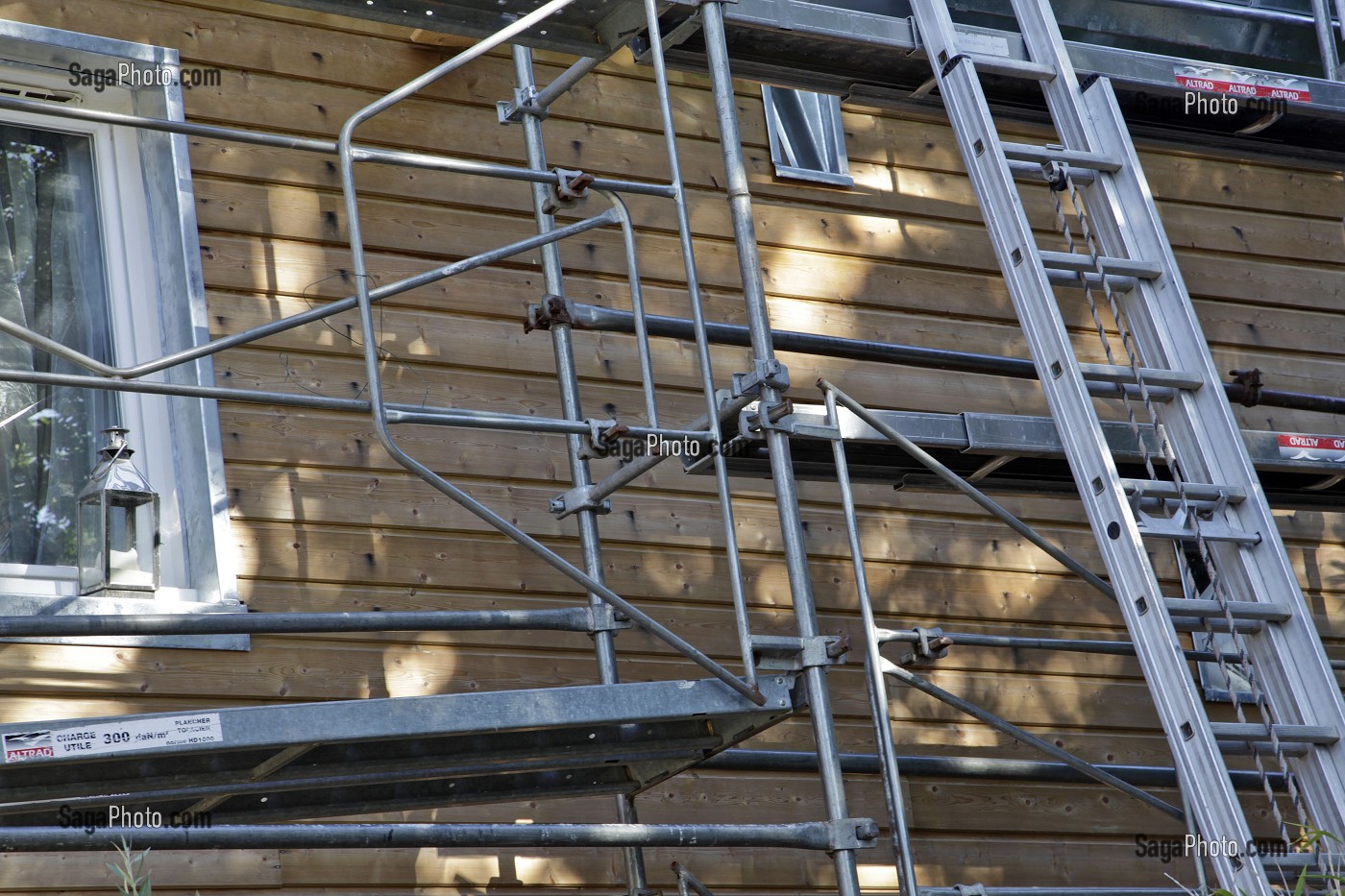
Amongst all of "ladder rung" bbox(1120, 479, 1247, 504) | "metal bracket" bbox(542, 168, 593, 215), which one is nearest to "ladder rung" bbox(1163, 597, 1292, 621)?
"ladder rung" bbox(1120, 479, 1247, 504)

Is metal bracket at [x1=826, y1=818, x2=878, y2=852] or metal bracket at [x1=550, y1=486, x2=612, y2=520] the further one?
metal bracket at [x1=550, y1=486, x2=612, y2=520]

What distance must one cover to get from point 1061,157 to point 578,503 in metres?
1.63

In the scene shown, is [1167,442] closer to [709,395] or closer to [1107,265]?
[1107,265]

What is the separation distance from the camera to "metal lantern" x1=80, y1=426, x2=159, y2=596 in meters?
4.17

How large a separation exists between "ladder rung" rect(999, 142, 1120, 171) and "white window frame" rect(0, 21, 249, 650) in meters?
2.41

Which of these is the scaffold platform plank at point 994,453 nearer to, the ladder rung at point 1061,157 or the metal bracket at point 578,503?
the metal bracket at point 578,503

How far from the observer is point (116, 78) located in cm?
488

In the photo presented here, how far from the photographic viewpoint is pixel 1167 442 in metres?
4.14

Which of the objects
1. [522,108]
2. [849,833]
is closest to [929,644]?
[849,833]

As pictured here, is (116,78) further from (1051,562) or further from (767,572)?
(1051,562)

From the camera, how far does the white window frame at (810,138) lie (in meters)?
5.92

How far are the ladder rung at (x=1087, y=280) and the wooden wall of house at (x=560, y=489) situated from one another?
5.03 feet

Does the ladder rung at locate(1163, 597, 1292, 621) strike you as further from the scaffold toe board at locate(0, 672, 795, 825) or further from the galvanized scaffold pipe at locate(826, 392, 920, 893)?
the scaffold toe board at locate(0, 672, 795, 825)
